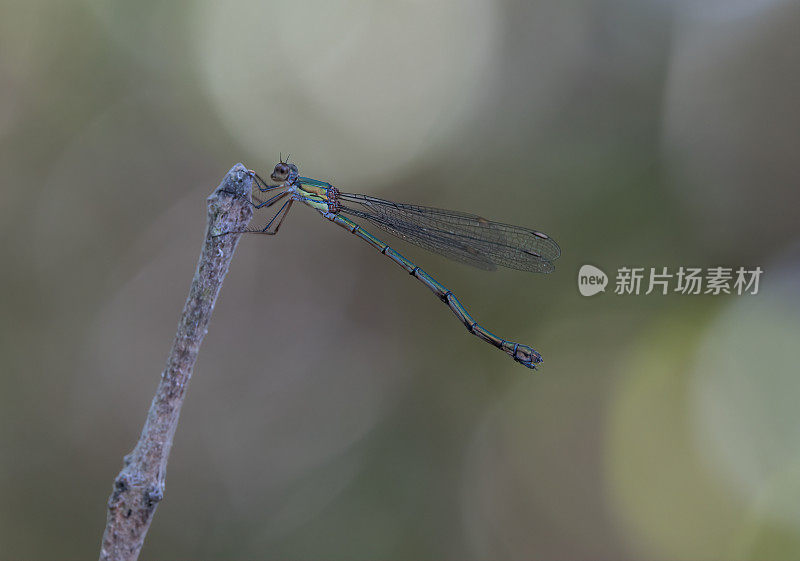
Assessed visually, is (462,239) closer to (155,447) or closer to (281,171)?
(281,171)

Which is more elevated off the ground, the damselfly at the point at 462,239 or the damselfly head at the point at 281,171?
the damselfly at the point at 462,239

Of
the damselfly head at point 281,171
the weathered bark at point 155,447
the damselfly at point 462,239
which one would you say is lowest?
the weathered bark at point 155,447

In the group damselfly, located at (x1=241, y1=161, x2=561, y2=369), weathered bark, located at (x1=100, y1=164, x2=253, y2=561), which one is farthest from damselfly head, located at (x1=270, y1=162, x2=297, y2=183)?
weathered bark, located at (x1=100, y1=164, x2=253, y2=561)

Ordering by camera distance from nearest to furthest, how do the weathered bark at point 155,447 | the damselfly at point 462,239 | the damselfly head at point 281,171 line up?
1. the weathered bark at point 155,447
2. the damselfly head at point 281,171
3. the damselfly at point 462,239

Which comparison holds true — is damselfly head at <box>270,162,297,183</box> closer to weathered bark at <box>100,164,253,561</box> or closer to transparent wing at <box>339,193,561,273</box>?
transparent wing at <box>339,193,561,273</box>

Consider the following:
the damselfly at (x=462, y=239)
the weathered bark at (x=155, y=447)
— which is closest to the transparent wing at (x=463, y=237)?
the damselfly at (x=462, y=239)

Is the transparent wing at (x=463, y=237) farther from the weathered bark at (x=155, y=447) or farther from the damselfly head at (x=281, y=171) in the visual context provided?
the weathered bark at (x=155, y=447)

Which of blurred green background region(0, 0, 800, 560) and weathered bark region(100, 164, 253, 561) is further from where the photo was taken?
blurred green background region(0, 0, 800, 560)

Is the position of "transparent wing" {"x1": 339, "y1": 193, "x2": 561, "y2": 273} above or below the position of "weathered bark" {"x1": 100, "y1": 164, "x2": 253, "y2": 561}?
above
